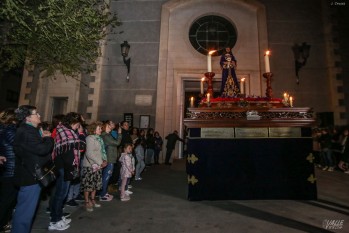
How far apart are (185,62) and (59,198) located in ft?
31.8

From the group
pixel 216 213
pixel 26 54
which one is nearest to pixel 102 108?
pixel 26 54

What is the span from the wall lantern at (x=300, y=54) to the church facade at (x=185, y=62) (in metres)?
0.21

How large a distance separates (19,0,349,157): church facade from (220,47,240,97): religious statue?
17.0 feet

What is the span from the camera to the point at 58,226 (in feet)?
11.7

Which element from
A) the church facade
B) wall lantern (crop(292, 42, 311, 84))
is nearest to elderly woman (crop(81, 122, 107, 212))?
the church facade

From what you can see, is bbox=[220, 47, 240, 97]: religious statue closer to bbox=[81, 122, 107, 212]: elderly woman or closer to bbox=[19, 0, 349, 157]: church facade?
bbox=[81, 122, 107, 212]: elderly woman

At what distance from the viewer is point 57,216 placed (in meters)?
3.68

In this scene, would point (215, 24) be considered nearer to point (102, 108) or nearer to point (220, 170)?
point (102, 108)

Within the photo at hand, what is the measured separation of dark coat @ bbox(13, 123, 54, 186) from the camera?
115 inches

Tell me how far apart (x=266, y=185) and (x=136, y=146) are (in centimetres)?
461

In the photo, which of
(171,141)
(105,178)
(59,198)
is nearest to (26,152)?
(59,198)

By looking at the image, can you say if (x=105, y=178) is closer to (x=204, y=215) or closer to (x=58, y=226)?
(x=58, y=226)

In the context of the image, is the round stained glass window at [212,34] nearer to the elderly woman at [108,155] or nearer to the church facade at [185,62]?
the church facade at [185,62]

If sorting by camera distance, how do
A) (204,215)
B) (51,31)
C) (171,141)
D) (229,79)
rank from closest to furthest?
(204,215)
(229,79)
(51,31)
(171,141)
